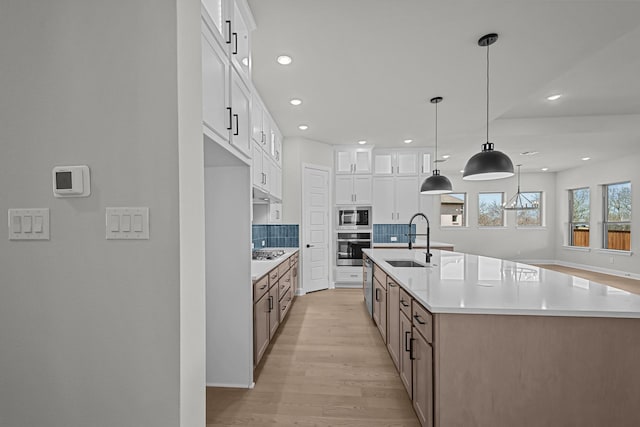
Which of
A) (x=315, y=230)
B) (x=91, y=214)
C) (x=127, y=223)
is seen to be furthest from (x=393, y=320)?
(x=315, y=230)

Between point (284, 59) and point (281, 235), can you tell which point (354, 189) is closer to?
point (281, 235)

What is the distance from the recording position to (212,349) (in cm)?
223

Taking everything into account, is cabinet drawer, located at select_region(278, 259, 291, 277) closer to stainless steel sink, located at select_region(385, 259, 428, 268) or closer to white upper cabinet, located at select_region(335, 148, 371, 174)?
stainless steel sink, located at select_region(385, 259, 428, 268)

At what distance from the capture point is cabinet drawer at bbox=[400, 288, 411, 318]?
74.8 inches

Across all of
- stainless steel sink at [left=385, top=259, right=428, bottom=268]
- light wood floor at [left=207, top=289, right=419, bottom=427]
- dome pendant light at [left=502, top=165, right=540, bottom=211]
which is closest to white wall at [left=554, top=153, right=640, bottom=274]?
dome pendant light at [left=502, top=165, right=540, bottom=211]

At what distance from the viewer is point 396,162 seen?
241 inches

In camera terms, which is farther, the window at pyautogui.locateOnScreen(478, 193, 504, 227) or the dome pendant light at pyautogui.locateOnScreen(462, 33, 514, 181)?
the window at pyautogui.locateOnScreen(478, 193, 504, 227)

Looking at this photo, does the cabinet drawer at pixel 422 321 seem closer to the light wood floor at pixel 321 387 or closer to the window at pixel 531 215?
the light wood floor at pixel 321 387

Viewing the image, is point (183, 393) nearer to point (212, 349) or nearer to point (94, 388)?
point (94, 388)

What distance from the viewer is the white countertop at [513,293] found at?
4.57 ft

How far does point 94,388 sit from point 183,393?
354 millimetres

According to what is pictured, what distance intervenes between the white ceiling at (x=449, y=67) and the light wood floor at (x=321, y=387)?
2.83m

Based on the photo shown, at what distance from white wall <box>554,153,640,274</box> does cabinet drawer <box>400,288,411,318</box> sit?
7.62 m

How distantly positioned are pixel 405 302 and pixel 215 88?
1790 mm
